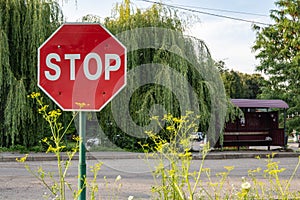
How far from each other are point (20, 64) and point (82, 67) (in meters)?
12.3

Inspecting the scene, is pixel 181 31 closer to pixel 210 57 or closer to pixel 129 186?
pixel 210 57

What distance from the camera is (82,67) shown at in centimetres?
311

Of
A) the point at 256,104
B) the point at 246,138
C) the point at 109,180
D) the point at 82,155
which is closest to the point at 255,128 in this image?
the point at 246,138

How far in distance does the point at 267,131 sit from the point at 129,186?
10972mm

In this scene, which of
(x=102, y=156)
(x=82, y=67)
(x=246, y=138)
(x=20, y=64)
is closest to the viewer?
(x=82, y=67)

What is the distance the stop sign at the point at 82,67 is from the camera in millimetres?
3061

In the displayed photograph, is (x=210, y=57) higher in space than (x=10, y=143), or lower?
higher

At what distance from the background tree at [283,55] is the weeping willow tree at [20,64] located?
1291cm

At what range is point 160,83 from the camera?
15.0m

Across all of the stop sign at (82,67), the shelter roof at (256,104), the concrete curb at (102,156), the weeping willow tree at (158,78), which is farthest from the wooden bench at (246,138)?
the stop sign at (82,67)

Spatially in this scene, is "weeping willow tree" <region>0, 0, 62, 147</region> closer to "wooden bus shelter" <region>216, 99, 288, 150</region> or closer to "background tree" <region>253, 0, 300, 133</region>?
"wooden bus shelter" <region>216, 99, 288, 150</region>

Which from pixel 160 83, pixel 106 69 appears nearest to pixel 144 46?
pixel 160 83

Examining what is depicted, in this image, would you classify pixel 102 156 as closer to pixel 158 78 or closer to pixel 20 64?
pixel 158 78

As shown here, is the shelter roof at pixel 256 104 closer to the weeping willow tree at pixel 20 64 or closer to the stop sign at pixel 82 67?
the weeping willow tree at pixel 20 64
